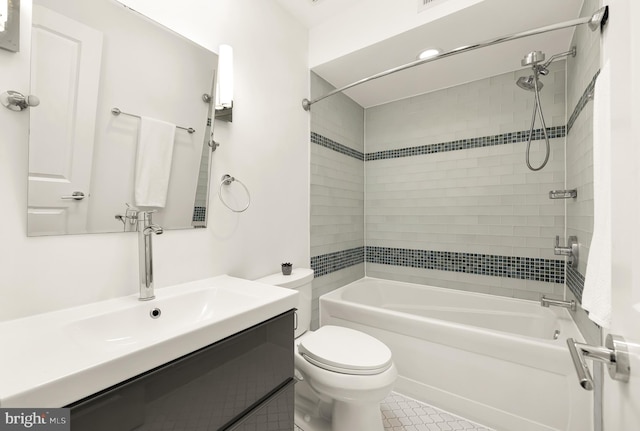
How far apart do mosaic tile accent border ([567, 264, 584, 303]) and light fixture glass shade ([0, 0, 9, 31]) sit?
8.65 ft

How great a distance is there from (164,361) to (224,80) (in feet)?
4.35

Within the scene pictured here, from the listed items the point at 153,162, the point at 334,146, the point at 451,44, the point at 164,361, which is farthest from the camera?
the point at 334,146

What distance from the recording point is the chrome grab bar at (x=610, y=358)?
20.4 inches

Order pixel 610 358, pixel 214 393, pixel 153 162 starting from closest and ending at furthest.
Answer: pixel 610 358 → pixel 214 393 → pixel 153 162

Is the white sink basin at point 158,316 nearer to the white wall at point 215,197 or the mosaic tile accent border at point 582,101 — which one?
the white wall at point 215,197

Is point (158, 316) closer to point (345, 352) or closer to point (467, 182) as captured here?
point (345, 352)

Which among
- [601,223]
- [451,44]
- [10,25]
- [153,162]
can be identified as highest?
[451,44]

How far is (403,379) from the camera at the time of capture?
1.90 meters

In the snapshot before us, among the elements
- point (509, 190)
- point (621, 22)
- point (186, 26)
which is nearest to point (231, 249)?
point (186, 26)

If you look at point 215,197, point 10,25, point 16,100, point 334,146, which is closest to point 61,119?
point 16,100

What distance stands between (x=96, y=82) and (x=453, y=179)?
8.18 ft

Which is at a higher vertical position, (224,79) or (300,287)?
(224,79)

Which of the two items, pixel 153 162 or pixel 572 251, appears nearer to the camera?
pixel 153 162
